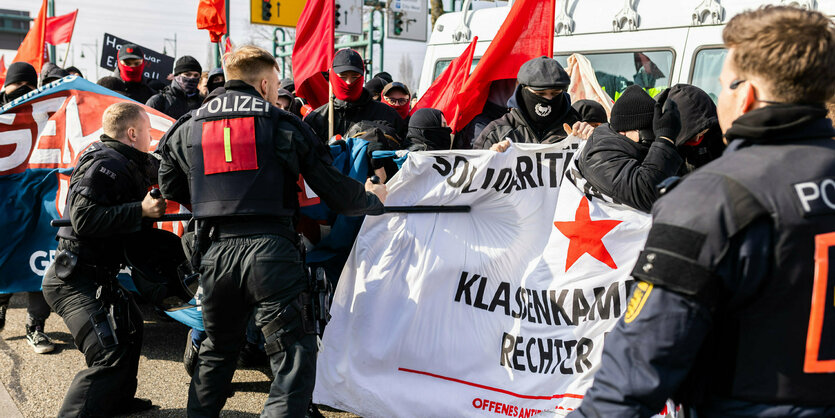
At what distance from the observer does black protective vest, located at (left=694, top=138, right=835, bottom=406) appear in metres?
1.42

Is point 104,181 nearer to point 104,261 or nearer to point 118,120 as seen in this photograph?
point 118,120

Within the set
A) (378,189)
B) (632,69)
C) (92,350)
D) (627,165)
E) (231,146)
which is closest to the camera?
(231,146)

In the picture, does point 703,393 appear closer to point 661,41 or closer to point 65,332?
point 661,41

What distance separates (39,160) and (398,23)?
16.9 meters

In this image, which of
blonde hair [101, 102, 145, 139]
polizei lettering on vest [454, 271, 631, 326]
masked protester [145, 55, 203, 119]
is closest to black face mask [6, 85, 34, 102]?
masked protester [145, 55, 203, 119]

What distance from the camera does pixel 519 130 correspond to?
14.7 feet

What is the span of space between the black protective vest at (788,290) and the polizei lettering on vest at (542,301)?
1.95 meters

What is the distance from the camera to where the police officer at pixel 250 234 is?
3.10 m

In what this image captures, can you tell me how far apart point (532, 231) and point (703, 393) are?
2174mm

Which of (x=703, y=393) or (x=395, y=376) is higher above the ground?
(x=703, y=393)

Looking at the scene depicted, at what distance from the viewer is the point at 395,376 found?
3854 mm

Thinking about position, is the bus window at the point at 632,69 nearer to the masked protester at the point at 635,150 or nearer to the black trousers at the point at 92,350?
the masked protester at the point at 635,150

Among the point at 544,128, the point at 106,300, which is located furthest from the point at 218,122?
the point at 544,128

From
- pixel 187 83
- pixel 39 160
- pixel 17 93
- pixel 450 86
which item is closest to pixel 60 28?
pixel 17 93
